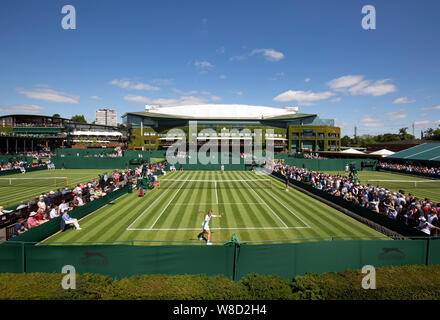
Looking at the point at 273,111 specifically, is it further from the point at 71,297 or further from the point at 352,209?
the point at 71,297

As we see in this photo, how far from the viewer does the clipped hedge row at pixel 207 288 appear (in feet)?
20.7

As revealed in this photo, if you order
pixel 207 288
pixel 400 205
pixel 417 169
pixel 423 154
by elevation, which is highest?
pixel 423 154

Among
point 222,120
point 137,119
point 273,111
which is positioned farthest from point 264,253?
point 273,111

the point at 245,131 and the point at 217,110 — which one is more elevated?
the point at 217,110

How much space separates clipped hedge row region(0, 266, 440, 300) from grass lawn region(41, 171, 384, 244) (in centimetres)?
358

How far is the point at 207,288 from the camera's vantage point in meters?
6.53

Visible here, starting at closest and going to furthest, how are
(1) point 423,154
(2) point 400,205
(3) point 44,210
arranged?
(3) point 44,210
(2) point 400,205
(1) point 423,154

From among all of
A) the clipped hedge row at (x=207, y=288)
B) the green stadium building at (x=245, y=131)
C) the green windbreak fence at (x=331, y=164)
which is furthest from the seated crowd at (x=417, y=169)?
the green stadium building at (x=245, y=131)

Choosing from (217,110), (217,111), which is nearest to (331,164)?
(217,111)

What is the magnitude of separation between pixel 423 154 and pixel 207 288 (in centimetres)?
5549

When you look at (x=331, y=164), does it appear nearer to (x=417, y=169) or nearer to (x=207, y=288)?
(x=417, y=169)
